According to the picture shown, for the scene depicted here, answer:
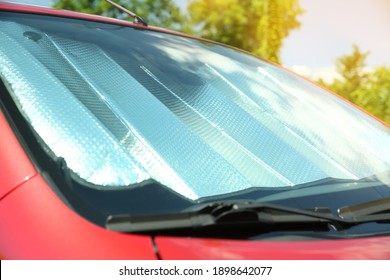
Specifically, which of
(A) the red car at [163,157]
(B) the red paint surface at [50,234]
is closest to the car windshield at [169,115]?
(A) the red car at [163,157]

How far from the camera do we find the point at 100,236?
1271 mm

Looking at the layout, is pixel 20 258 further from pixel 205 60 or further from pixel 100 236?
pixel 205 60

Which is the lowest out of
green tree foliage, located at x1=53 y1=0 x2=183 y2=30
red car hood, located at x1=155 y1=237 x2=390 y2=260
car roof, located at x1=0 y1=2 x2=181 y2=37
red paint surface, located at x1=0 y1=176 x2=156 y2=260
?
green tree foliage, located at x1=53 y1=0 x2=183 y2=30

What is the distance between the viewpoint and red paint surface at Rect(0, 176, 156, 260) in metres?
1.25

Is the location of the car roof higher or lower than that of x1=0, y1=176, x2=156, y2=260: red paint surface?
higher

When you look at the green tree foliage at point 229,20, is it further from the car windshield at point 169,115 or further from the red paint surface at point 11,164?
the red paint surface at point 11,164

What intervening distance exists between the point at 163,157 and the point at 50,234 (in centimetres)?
42

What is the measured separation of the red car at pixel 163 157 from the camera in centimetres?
131

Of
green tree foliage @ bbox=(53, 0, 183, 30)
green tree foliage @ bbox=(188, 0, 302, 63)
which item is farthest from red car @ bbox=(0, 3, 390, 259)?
green tree foliage @ bbox=(188, 0, 302, 63)

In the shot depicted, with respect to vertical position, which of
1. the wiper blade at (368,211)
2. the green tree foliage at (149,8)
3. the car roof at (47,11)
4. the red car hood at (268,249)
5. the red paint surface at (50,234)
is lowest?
the green tree foliage at (149,8)

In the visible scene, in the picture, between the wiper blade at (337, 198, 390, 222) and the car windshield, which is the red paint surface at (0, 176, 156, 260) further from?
the wiper blade at (337, 198, 390, 222)

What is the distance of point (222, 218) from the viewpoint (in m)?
1.34
